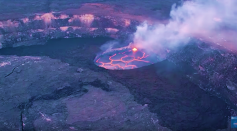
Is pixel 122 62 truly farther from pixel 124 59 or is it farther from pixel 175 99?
pixel 175 99

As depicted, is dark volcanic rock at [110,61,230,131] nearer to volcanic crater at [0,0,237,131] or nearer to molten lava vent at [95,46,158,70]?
volcanic crater at [0,0,237,131]

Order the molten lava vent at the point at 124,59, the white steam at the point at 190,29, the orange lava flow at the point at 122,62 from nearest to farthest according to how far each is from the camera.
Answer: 1. the orange lava flow at the point at 122,62
2. the molten lava vent at the point at 124,59
3. the white steam at the point at 190,29

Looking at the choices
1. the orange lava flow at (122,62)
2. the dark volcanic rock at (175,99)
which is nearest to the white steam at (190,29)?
the orange lava flow at (122,62)

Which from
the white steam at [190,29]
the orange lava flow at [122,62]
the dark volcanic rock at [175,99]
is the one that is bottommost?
the dark volcanic rock at [175,99]

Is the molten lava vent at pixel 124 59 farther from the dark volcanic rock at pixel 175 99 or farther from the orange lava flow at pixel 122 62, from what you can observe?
the dark volcanic rock at pixel 175 99

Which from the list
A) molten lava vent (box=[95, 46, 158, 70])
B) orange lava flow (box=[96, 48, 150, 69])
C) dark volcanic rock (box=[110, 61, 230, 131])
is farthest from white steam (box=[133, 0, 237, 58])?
dark volcanic rock (box=[110, 61, 230, 131])

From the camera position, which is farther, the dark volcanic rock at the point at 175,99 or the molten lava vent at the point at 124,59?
the molten lava vent at the point at 124,59
